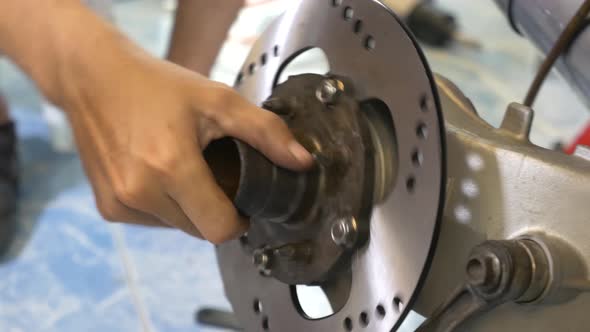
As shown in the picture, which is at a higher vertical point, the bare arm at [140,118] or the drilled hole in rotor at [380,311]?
the bare arm at [140,118]

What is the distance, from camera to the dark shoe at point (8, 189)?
0.99 meters

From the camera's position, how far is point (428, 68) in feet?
1.25

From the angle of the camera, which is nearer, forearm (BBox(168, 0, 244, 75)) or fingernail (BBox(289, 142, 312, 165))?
fingernail (BBox(289, 142, 312, 165))

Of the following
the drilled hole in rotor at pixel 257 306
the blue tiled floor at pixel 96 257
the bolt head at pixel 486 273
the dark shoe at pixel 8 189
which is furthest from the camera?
the dark shoe at pixel 8 189

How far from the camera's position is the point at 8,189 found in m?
1.06

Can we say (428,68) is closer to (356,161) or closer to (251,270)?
(356,161)

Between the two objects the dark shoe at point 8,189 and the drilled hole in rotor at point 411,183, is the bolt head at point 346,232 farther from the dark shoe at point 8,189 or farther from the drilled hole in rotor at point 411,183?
the dark shoe at point 8,189

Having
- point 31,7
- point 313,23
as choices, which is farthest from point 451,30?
point 31,7

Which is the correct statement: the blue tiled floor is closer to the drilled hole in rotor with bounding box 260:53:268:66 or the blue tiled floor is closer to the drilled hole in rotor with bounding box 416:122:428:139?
the drilled hole in rotor with bounding box 260:53:268:66

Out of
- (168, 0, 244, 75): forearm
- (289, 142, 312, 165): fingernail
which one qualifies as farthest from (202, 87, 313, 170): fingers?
(168, 0, 244, 75): forearm

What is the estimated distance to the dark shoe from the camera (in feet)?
3.24

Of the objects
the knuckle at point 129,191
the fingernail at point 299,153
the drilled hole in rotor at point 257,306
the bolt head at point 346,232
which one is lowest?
the drilled hole in rotor at point 257,306

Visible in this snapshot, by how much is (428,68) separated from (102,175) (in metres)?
0.22

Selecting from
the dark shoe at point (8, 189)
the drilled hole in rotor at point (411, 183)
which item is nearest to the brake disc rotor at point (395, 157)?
the drilled hole in rotor at point (411, 183)
